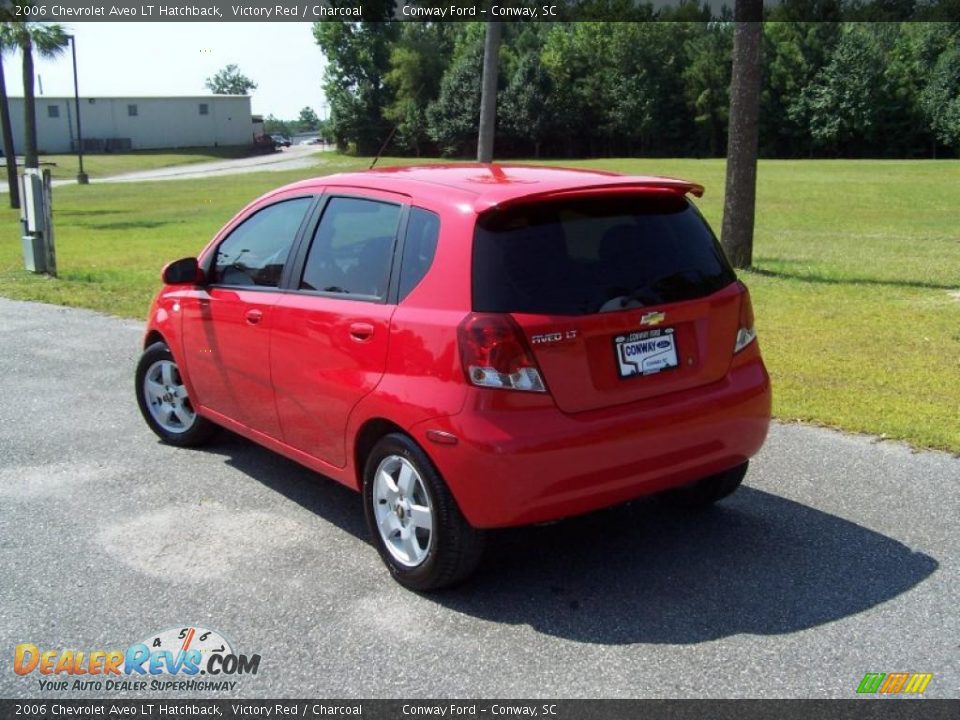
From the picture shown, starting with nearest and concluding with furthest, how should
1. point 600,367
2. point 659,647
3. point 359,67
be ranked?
point 659,647, point 600,367, point 359,67

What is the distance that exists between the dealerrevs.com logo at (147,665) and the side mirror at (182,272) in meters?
2.41

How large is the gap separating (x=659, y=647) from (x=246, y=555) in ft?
6.57

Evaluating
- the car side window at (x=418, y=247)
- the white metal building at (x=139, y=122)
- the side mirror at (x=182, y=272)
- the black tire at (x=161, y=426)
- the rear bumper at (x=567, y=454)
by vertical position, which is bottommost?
the black tire at (x=161, y=426)

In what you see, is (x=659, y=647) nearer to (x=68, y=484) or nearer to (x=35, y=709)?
(x=35, y=709)

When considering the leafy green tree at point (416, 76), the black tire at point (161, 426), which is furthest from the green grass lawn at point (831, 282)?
the leafy green tree at point (416, 76)

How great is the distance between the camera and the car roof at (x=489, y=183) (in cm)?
418

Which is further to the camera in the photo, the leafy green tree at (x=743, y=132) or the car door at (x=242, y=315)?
the leafy green tree at (x=743, y=132)

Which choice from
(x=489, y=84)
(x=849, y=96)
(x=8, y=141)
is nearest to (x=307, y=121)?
(x=849, y=96)

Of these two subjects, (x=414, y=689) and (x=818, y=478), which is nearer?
(x=414, y=689)

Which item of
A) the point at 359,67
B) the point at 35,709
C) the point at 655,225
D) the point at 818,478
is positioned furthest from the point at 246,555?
the point at 359,67

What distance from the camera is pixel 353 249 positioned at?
4.75 meters

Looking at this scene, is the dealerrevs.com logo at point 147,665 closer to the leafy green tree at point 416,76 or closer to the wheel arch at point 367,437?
the wheel arch at point 367,437

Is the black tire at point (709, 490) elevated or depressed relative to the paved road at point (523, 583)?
elevated

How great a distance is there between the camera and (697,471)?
14.3 ft
